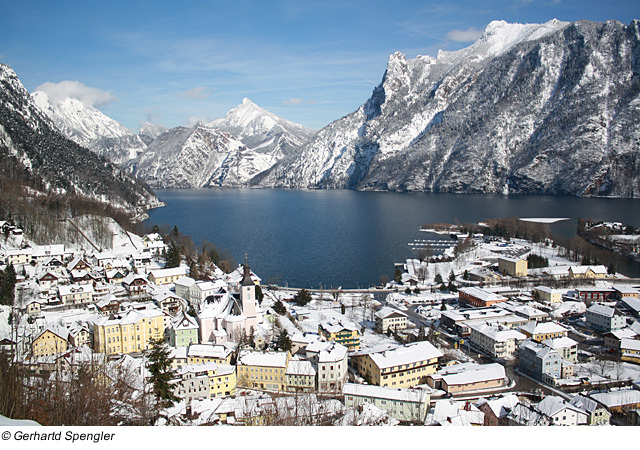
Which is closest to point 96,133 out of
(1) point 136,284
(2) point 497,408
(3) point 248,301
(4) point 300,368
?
(1) point 136,284

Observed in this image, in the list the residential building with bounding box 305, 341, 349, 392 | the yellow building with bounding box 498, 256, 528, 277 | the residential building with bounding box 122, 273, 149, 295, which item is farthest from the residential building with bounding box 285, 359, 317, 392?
the yellow building with bounding box 498, 256, 528, 277

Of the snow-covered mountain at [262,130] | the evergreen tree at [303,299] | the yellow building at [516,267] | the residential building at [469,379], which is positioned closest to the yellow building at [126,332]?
the evergreen tree at [303,299]

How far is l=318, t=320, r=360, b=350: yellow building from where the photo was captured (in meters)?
8.00

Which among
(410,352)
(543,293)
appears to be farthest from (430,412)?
(543,293)

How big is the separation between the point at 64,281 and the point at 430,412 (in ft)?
29.5

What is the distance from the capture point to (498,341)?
789cm

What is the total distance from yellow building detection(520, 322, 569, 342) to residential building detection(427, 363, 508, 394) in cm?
191

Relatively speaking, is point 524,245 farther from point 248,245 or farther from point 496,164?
point 496,164

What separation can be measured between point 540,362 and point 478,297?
12.7ft

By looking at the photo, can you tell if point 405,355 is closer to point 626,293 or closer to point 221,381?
point 221,381

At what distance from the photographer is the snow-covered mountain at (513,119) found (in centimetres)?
4241

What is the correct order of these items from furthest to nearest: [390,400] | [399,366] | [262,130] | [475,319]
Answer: [262,130]
[475,319]
[399,366]
[390,400]

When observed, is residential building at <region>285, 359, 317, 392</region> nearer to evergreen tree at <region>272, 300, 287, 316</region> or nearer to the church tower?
the church tower

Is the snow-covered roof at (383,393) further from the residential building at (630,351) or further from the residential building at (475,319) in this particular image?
the residential building at (630,351)
